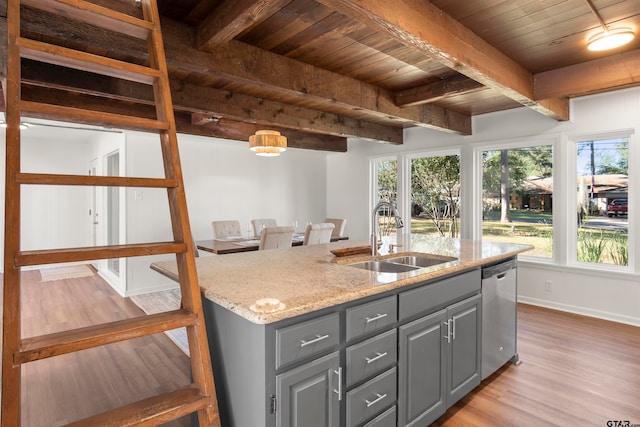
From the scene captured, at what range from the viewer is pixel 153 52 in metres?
1.42

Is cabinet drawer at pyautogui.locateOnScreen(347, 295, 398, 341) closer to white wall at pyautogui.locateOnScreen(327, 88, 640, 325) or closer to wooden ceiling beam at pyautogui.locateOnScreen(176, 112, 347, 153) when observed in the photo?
white wall at pyautogui.locateOnScreen(327, 88, 640, 325)

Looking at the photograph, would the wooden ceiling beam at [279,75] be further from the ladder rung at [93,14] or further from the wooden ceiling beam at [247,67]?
the ladder rung at [93,14]

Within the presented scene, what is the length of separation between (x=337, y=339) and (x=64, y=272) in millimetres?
6549

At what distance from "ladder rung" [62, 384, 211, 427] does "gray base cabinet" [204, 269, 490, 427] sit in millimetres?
219

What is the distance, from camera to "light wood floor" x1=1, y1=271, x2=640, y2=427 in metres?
2.20

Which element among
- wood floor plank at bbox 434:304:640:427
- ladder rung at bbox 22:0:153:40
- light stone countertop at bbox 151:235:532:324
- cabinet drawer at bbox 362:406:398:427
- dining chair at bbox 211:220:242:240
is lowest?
wood floor plank at bbox 434:304:640:427

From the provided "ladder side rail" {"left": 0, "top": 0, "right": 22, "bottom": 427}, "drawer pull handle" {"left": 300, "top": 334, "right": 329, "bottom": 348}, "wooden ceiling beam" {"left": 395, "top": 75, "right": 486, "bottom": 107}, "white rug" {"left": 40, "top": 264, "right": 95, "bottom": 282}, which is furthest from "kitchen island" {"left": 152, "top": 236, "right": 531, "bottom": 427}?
"white rug" {"left": 40, "top": 264, "right": 95, "bottom": 282}

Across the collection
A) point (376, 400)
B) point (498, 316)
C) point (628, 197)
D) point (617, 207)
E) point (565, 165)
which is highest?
point (565, 165)

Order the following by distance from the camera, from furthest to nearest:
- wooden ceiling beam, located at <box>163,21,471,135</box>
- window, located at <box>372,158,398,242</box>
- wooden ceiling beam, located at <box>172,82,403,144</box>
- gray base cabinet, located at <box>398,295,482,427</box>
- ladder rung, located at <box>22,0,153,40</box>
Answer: window, located at <box>372,158,398,242</box>
wooden ceiling beam, located at <box>172,82,403,144</box>
wooden ceiling beam, located at <box>163,21,471,135</box>
gray base cabinet, located at <box>398,295,482,427</box>
ladder rung, located at <box>22,0,153,40</box>

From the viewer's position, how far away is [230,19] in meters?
1.92

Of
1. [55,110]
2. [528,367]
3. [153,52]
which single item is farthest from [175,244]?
[528,367]

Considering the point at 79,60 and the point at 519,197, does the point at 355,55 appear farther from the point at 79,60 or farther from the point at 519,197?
the point at 519,197

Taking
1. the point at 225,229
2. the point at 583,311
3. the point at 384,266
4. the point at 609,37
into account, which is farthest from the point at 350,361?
the point at 225,229

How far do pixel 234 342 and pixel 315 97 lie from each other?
7.07 feet
